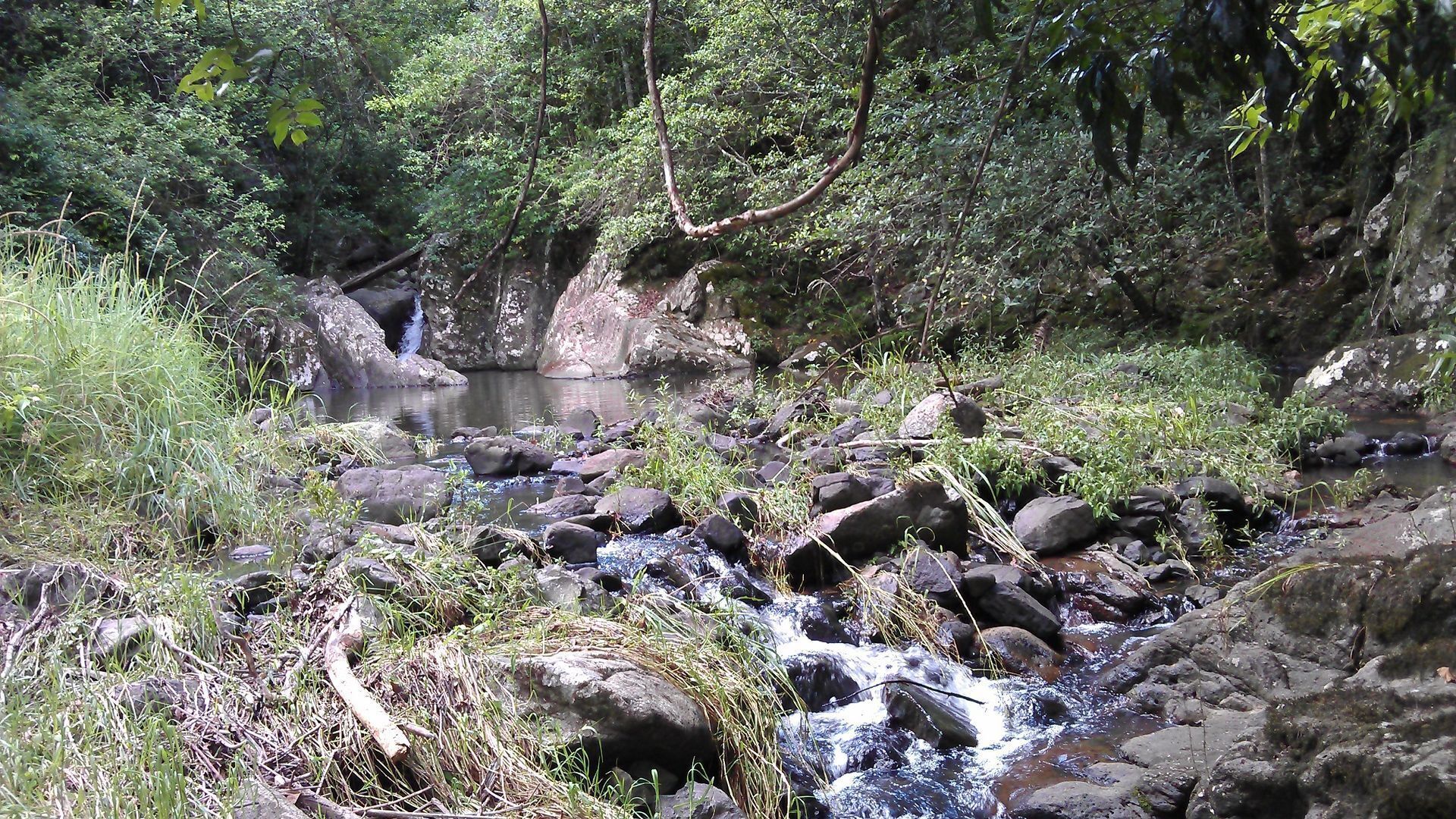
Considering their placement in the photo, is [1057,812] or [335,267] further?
[335,267]

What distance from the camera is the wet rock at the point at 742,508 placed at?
588 cm

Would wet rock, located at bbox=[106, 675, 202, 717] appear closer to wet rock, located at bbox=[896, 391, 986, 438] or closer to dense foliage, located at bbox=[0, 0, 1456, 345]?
dense foliage, located at bbox=[0, 0, 1456, 345]

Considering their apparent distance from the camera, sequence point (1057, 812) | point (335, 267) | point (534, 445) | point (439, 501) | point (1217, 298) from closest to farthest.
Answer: point (1057, 812) → point (439, 501) → point (534, 445) → point (1217, 298) → point (335, 267)

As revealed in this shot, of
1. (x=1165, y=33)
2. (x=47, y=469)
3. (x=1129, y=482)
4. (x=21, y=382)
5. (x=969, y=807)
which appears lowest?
(x=969, y=807)

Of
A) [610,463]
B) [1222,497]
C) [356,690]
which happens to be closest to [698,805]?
[356,690]

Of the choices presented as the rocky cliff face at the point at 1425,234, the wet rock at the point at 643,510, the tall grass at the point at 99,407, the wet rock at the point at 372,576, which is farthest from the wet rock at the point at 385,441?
the rocky cliff face at the point at 1425,234

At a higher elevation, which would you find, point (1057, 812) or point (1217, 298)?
point (1217, 298)

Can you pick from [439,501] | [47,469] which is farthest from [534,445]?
[47,469]

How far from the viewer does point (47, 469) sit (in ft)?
14.0

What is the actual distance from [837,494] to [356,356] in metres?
13.5

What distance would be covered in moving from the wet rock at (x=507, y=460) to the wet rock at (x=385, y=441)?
2.75 feet

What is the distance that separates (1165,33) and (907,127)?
9618 millimetres

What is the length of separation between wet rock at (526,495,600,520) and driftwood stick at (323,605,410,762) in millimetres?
2883

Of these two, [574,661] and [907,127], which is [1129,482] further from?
[907,127]
